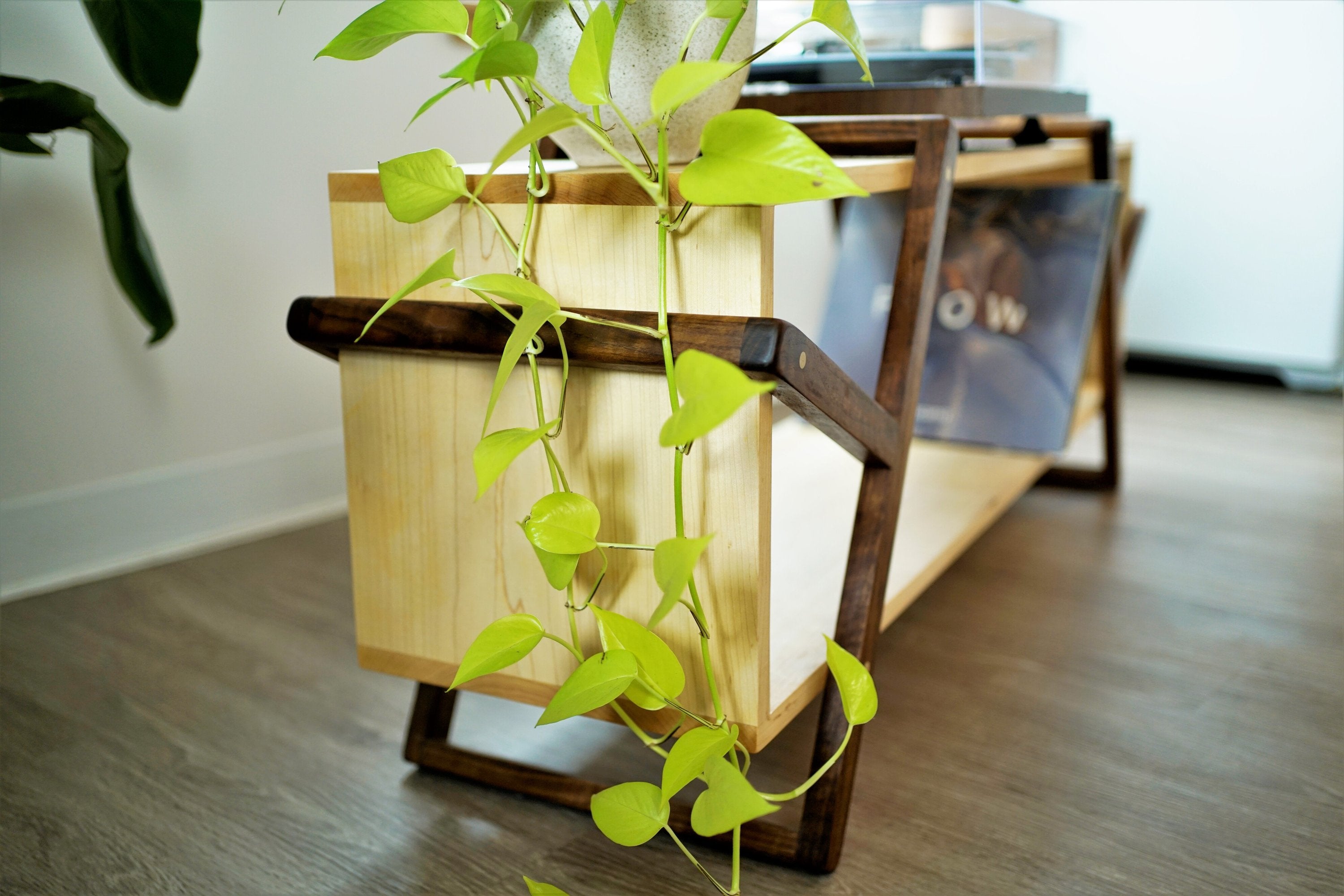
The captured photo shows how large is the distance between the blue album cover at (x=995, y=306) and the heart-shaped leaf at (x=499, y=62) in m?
0.89

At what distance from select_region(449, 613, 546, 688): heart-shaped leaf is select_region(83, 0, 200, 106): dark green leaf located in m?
0.85

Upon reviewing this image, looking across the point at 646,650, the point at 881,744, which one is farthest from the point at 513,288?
the point at 881,744

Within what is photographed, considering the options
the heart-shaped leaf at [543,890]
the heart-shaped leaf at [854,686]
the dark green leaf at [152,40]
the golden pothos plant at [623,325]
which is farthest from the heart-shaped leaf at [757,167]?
the dark green leaf at [152,40]

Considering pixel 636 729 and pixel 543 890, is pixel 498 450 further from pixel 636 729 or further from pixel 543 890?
pixel 543 890

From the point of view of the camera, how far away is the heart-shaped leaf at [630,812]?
669mm

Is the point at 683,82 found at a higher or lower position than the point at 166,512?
higher

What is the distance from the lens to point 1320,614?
4.07ft

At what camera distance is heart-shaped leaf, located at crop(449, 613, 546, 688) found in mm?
663

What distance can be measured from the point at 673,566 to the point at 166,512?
1.16 metres

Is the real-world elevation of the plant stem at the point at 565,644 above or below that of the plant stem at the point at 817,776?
above

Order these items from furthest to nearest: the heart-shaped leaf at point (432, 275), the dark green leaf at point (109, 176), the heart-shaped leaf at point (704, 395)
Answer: the dark green leaf at point (109, 176) → the heart-shaped leaf at point (432, 275) → the heart-shaped leaf at point (704, 395)

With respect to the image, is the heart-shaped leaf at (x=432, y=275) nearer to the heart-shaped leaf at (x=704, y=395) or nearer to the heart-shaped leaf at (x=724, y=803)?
the heart-shaped leaf at (x=704, y=395)

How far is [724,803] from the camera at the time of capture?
24.0 inches

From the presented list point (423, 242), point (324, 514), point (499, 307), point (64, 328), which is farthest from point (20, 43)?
point (499, 307)
